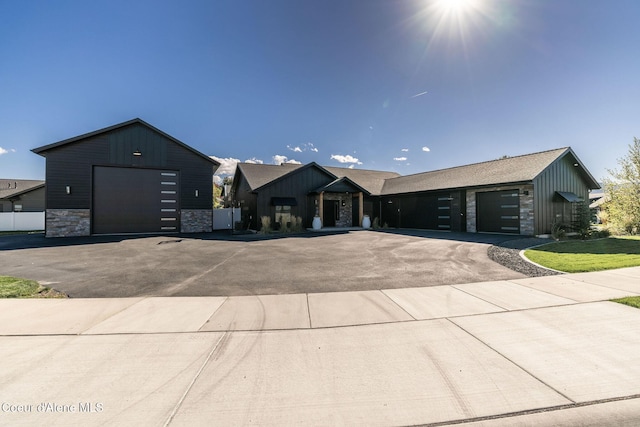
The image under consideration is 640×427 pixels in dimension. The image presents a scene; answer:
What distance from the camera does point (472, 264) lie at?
8219 mm

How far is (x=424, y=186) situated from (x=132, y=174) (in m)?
20.5

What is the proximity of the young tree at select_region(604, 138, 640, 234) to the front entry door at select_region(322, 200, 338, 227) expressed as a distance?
17.5 metres

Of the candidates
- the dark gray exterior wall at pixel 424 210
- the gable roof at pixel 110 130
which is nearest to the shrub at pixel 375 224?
the dark gray exterior wall at pixel 424 210

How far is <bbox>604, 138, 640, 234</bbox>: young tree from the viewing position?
16.2 metres

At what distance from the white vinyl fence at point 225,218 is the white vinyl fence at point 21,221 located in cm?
1377

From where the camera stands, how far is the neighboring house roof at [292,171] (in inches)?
848

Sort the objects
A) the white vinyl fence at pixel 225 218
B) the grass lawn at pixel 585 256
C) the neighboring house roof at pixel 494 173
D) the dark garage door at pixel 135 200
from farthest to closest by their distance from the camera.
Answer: the white vinyl fence at pixel 225 218
the dark garage door at pixel 135 200
the neighboring house roof at pixel 494 173
the grass lawn at pixel 585 256

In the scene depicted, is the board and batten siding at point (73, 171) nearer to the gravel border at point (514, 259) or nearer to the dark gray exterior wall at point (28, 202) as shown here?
the dark gray exterior wall at point (28, 202)

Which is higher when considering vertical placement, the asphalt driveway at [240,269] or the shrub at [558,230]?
the shrub at [558,230]

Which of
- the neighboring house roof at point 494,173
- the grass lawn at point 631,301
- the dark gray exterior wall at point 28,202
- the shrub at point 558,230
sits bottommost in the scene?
the grass lawn at point 631,301

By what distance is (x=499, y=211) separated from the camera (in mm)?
16578

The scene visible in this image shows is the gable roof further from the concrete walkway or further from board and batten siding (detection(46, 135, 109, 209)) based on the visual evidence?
the concrete walkway

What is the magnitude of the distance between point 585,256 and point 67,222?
80.2 ft

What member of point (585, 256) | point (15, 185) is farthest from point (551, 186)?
point (15, 185)
